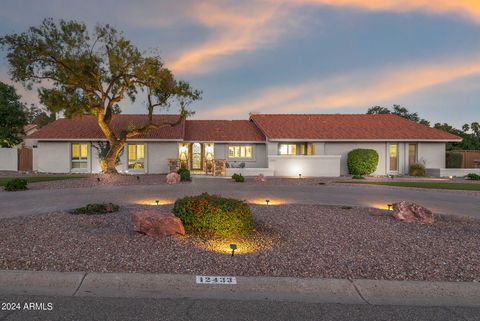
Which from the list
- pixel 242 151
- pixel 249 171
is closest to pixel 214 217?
pixel 249 171

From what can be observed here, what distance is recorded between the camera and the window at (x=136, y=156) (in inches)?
1028

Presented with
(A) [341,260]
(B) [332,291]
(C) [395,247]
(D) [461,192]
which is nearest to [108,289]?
(B) [332,291]

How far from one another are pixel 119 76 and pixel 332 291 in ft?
66.9

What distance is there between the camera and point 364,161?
2442cm

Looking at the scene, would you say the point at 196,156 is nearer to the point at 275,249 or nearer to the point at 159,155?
the point at 159,155

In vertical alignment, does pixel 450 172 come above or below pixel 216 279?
above

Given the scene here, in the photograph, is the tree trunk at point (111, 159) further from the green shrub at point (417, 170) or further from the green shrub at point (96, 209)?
the green shrub at point (417, 170)

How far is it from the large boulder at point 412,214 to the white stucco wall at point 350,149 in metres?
17.6

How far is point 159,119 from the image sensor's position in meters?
30.5

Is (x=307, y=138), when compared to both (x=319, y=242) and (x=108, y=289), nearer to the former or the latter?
(x=319, y=242)

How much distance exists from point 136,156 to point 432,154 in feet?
80.3

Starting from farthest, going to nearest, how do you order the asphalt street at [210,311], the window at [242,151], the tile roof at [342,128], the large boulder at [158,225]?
the window at [242,151]
the tile roof at [342,128]
the large boulder at [158,225]
the asphalt street at [210,311]

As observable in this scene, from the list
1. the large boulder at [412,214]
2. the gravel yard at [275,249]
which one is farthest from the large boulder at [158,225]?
the large boulder at [412,214]

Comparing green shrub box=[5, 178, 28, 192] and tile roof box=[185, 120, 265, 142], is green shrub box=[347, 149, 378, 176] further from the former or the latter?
green shrub box=[5, 178, 28, 192]
